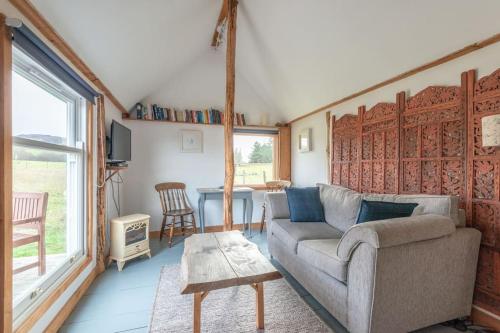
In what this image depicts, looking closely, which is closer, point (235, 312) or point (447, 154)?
point (235, 312)

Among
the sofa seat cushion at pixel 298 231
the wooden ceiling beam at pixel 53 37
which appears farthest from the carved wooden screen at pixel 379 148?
the wooden ceiling beam at pixel 53 37

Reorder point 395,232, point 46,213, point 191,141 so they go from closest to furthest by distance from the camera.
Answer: point 395,232 < point 46,213 < point 191,141

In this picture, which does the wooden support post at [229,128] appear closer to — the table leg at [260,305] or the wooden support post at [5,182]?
the table leg at [260,305]

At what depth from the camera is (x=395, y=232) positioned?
1.39 metres

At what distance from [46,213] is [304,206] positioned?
2.41 m

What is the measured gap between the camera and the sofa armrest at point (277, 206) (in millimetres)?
2846

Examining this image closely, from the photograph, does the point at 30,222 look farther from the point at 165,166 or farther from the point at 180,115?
the point at 180,115

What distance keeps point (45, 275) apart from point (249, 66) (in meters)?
3.69

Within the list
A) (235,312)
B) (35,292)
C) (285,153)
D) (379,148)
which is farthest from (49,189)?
(285,153)

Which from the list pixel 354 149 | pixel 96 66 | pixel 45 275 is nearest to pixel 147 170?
pixel 96 66

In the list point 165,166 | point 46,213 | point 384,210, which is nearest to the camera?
point 46,213

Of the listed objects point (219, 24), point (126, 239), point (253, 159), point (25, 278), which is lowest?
point (126, 239)

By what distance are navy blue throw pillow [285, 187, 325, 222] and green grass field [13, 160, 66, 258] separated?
2254 mm

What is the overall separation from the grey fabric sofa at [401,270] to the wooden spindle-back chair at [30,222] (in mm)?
2029
